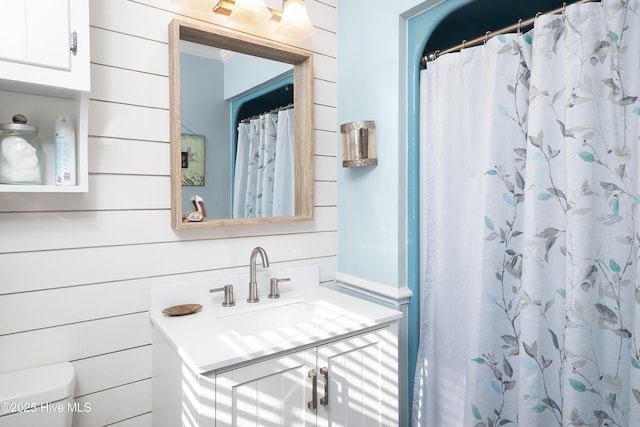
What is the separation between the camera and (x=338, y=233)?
1.96 metres

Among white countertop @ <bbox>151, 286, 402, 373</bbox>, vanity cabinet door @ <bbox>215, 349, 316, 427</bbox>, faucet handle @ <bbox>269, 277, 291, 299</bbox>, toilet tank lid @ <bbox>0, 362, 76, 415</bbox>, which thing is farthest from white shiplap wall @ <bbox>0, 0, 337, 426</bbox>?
vanity cabinet door @ <bbox>215, 349, 316, 427</bbox>

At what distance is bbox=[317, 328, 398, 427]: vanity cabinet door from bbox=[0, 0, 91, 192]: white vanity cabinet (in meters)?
0.99

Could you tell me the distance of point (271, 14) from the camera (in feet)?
5.30

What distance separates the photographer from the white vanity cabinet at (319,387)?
1100 millimetres

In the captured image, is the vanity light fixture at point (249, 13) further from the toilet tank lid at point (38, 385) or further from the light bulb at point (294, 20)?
the toilet tank lid at point (38, 385)

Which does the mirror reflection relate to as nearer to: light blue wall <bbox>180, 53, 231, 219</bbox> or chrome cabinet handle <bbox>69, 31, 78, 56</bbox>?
light blue wall <bbox>180, 53, 231, 219</bbox>

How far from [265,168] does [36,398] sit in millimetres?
1120

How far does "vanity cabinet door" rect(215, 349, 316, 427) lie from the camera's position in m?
1.08

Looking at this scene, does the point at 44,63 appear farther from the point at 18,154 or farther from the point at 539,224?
the point at 539,224

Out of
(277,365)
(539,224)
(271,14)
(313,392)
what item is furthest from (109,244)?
(539,224)

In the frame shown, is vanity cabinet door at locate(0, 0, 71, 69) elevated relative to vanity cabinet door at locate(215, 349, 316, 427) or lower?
elevated

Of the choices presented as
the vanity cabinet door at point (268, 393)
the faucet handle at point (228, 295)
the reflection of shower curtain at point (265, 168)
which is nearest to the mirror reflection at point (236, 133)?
the reflection of shower curtain at point (265, 168)

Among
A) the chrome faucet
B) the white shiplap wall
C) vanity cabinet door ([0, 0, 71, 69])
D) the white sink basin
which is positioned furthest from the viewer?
the chrome faucet

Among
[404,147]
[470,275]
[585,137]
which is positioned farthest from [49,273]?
[585,137]
